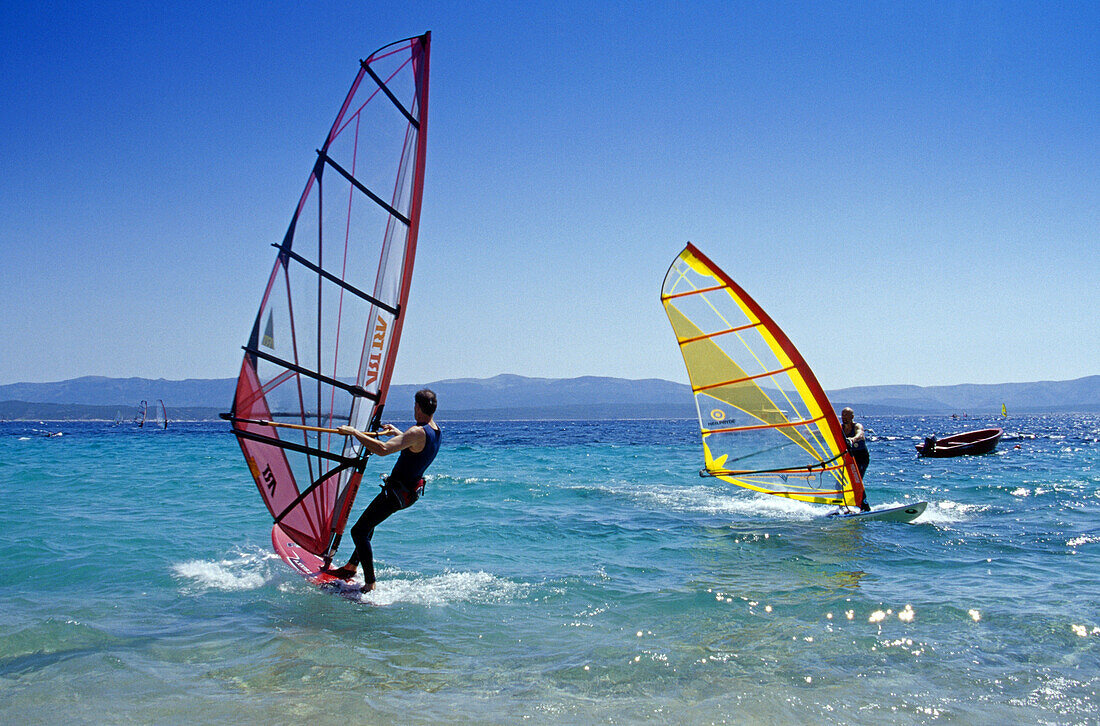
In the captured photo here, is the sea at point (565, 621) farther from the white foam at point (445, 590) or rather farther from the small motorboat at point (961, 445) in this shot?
the small motorboat at point (961, 445)

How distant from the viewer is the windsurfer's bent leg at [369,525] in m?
5.22

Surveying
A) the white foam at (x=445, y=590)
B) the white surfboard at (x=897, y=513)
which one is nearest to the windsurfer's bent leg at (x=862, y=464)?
the white surfboard at (x=897, y=513)

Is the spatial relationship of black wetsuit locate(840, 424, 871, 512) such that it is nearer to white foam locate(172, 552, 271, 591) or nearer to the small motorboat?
white foam locate(172, 552, 271, 591)

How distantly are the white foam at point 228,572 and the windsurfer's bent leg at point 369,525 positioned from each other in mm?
1154

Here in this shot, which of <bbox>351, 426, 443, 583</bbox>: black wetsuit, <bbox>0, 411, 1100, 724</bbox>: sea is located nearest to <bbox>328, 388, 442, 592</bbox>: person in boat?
<bbox>351, 426, 443, 583</bbox>: black wetsuit

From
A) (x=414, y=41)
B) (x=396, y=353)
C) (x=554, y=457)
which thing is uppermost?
(x=414, y=41)

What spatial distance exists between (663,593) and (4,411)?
17607cm

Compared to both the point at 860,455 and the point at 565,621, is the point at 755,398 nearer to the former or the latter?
the point at 860,455

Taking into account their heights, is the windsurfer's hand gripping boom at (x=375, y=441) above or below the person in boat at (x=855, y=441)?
above

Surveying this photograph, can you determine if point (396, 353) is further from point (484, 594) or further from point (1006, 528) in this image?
point (1006, 528)

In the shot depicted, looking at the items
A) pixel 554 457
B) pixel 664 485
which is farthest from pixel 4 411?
pixel 664 485

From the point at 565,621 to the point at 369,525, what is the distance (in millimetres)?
1584

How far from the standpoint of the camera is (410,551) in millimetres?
7676

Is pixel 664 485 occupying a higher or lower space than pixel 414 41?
lower
